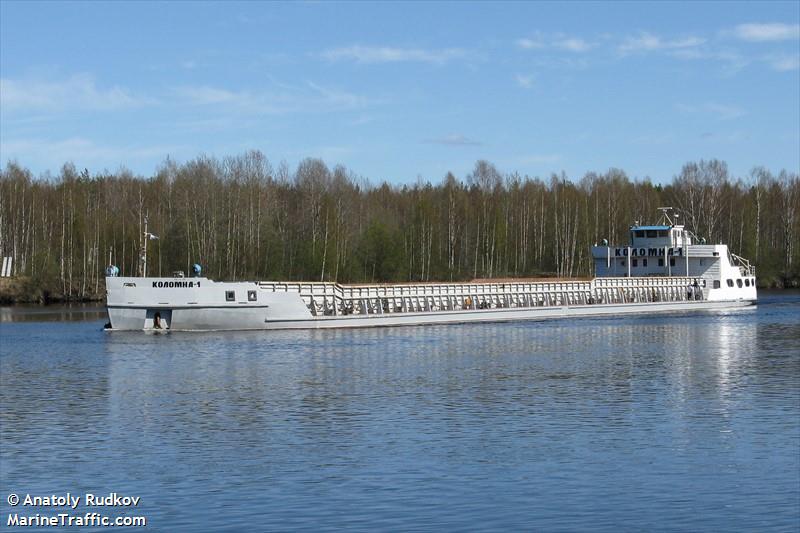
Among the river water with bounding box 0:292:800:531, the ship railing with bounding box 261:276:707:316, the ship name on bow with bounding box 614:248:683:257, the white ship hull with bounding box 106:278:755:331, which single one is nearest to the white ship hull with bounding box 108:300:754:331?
the white ship hull with bounding box 106:278:755:331

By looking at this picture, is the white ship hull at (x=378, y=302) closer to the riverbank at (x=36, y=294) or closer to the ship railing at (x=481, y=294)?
the ship railing at (x=481, y=294)

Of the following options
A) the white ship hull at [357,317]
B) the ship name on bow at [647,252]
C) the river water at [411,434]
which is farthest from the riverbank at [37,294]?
the river water at [411,434]

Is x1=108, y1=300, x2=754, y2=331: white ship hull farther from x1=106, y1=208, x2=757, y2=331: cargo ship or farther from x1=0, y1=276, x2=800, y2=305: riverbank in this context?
x1=0, y1=276, x2=800, y2=305: riverbank

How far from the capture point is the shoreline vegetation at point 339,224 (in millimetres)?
128625

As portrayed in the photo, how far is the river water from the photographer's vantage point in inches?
1036

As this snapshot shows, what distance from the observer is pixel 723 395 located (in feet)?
144

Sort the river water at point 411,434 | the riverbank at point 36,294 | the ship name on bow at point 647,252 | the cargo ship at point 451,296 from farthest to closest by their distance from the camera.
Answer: the riverbank at point 36,294 → the ship name on bow at point 647,252 → the cargo ship at point 451,296 → the river water at point 411,434

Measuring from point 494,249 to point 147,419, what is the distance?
4462 inches

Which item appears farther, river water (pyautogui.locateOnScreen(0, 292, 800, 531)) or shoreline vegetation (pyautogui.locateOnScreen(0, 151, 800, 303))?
shoreline vegetation (pyautogui.locateOnScreen(0, 151, 800, 303))

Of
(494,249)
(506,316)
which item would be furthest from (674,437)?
(494,249)

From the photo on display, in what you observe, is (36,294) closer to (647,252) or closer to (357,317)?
(357,317)

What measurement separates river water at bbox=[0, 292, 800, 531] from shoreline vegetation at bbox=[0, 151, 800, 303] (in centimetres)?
6527

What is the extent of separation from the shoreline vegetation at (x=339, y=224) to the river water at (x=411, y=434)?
65.3 m

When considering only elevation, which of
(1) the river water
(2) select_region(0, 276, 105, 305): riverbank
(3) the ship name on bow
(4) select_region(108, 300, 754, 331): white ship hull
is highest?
(3) the ship name on bow
